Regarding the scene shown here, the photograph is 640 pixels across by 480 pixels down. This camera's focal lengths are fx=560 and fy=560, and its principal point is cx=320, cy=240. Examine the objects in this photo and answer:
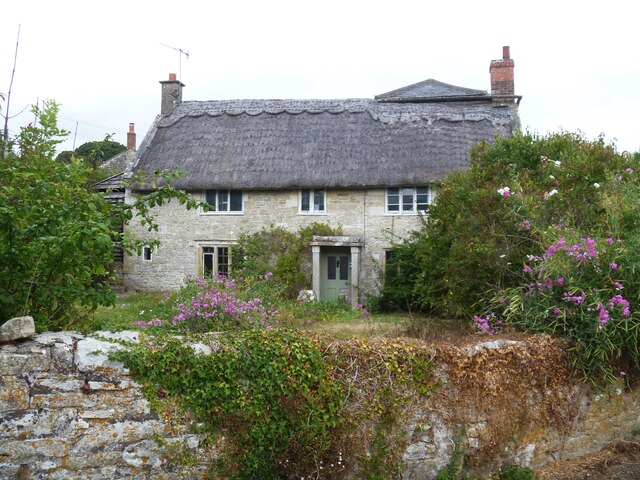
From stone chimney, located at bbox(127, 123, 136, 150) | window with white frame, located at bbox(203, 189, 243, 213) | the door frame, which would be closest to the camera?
the door frame

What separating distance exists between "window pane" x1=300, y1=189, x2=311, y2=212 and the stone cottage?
30 mm

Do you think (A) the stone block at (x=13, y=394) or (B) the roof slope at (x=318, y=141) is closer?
(A) the stone block at (x=13, y=394)

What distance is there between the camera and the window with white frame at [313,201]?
1694cm

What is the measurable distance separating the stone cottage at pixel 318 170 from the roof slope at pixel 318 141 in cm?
3

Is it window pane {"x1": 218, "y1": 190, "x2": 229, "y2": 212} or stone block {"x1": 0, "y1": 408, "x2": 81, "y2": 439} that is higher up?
window pane {"x1": 218, "y1": 190, "x2": 229, "y2": 212}

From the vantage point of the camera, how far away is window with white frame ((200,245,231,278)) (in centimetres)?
1752

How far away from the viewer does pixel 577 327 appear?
5621 millimetres

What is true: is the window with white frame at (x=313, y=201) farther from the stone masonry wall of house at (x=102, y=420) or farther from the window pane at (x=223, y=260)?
the stone masonry wall of house at (x=102, y=420)

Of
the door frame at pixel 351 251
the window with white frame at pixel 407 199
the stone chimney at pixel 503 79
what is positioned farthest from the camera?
the stone chimney at pixel 503 79

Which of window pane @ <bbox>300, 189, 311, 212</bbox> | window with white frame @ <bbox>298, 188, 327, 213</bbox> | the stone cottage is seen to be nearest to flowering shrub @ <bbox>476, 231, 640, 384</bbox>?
the stone cottage

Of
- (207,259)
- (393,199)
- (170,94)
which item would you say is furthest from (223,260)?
(170,94)

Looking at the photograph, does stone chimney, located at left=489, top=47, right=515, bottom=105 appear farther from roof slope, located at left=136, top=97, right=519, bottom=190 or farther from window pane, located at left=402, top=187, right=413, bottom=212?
window pane, located at left=402, top=187, right=413, bottom=212

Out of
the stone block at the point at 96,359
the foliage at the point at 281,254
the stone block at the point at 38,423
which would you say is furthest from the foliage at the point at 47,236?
the foliage at the point at 281,254

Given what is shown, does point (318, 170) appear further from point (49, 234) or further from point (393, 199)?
point (49, 234)
